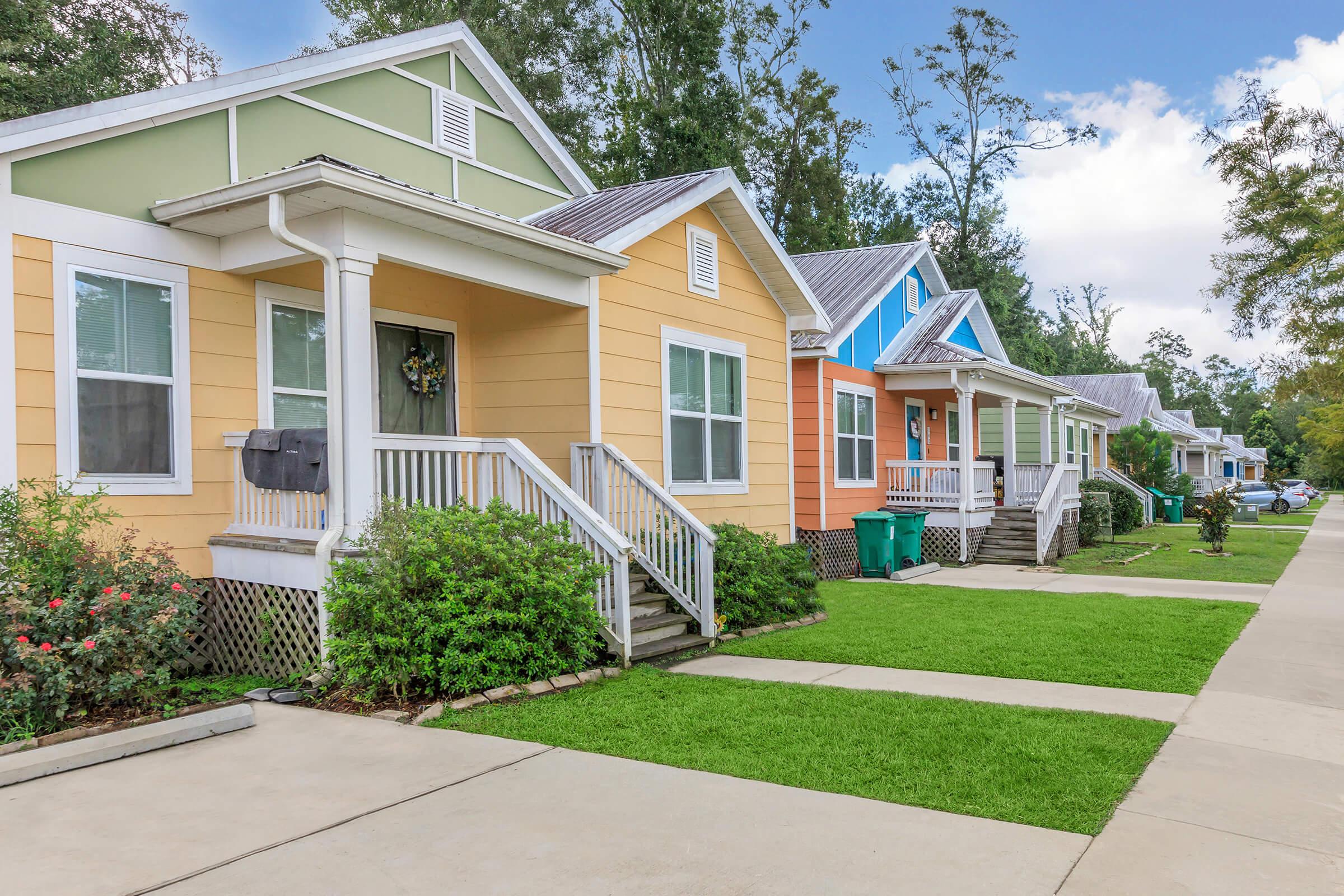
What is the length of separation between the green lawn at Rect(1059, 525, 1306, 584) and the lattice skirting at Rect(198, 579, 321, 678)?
12.0m

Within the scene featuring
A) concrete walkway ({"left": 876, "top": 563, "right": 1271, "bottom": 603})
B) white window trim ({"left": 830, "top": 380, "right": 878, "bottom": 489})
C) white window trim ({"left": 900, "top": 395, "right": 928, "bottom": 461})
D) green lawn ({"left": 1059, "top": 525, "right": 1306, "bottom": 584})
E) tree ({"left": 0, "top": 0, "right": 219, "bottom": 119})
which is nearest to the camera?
concrete walkway ({"left": 876, "top": 563, "right": 1271, "bottom": 603})

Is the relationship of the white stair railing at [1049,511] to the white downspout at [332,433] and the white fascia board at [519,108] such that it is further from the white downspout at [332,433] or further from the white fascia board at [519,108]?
the white downspout at [332,433]

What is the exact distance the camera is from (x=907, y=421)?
17.8 meters

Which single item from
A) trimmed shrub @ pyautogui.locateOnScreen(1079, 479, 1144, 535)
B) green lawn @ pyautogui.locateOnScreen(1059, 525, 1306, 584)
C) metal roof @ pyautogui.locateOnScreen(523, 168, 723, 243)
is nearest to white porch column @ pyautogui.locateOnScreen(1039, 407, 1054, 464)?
green lawn @ pyautogui.locateOnScreen(1059, 525, 1306, 584)

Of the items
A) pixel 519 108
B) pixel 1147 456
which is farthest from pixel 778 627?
pixel 1147 456

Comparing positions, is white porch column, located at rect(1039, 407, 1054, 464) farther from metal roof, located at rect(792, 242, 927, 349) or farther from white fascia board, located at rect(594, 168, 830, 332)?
white fascia board, located at rect(594, 168, 830, 332)

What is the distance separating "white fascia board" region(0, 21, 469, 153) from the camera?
21.0 feet

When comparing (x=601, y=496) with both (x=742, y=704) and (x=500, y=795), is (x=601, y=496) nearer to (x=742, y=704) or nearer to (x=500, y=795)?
(x=742, y=704)

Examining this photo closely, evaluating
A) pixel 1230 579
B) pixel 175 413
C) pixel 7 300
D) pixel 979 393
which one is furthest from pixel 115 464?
pixel 979 393

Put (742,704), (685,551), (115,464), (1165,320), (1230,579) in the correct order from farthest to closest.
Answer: (1165,320)
(1230,579)
(685,551)
(115,464)
(742,704)

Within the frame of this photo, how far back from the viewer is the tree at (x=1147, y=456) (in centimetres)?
2939

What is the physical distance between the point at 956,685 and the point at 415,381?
5.68 meters

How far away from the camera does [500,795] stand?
14.7ft

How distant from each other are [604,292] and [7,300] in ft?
16.3
